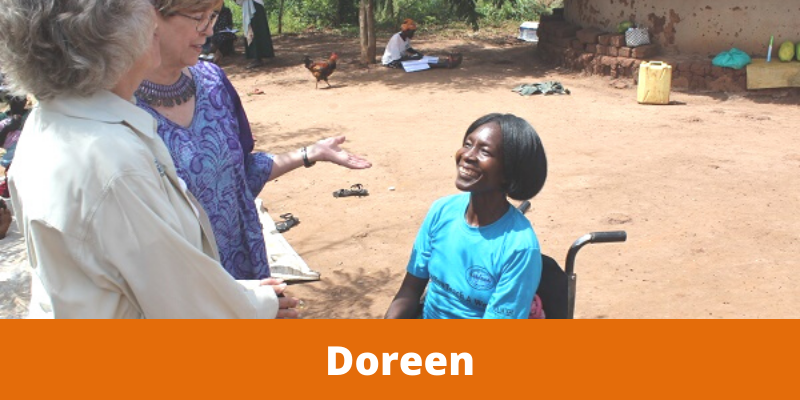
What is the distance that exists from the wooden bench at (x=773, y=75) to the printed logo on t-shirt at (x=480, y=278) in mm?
8955

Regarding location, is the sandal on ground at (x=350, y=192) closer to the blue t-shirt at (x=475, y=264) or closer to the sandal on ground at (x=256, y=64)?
the blue t-shirt at (x=475, y=264)

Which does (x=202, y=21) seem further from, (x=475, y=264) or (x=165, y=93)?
(x=475, y=264)

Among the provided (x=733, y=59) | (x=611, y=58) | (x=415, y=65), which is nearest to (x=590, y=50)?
(x=611, y=58)

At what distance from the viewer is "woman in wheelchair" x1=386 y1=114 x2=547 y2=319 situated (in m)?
2.45

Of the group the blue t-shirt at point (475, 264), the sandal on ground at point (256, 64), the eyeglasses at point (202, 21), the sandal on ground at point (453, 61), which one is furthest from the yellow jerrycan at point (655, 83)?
the eyeglasses at point (202, 21)

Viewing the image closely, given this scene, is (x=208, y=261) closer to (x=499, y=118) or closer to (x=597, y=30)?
(x=499, y=118)

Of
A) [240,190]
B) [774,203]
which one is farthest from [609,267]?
[240,190]

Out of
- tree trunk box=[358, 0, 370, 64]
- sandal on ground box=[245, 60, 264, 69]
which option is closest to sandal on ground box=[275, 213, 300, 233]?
tree trunk box=[358, 0, 370, 64]

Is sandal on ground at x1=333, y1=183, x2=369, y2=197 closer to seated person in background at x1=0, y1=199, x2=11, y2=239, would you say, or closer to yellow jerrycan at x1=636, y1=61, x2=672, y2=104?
seated person in background at x1=0, y1=199, x2=11, y2=239

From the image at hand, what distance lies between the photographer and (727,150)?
781 cm

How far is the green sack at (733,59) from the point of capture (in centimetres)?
1033

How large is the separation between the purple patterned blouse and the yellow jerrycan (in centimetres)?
807

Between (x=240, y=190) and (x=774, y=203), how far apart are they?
16.4 ft

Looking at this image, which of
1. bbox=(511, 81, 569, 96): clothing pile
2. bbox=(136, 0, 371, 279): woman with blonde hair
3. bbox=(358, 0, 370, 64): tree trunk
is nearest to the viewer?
bbox=(136, 0, 371, 279): woman with blonde hair
